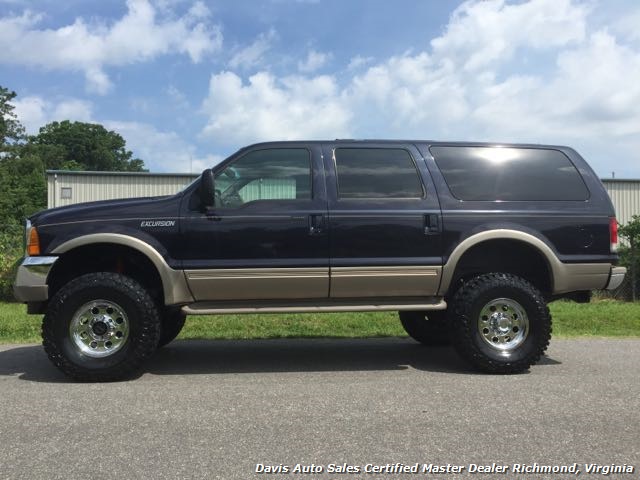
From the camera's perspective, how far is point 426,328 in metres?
6.73

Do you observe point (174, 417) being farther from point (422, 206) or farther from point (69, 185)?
point (69, 185)

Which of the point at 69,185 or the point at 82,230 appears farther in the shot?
the point at 69,185

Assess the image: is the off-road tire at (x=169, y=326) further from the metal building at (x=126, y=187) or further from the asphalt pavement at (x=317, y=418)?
the metal building at (x=126, y=187)

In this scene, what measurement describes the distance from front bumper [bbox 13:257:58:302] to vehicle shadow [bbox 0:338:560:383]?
79cm

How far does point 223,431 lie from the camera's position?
3812 mm

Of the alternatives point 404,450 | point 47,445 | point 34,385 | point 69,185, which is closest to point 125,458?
point 47,445

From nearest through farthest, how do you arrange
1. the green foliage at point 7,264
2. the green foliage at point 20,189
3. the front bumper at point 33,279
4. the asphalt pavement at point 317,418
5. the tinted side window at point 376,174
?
1. the asphalt pavement at point 317,418
2. the front bumper at point 33,279
3. the tinted side window at point 376,174
4. the green foliage at point 7,264
5. the green foliage at point 20,189

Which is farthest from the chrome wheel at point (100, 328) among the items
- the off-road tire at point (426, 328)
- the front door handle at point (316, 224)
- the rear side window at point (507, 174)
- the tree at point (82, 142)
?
the tree at point (82, 142)

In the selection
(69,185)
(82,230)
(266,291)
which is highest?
(69,185)

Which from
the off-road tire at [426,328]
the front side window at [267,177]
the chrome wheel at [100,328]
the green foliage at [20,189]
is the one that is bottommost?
the off-road tire at [426,328]

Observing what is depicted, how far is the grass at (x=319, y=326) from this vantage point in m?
7.77

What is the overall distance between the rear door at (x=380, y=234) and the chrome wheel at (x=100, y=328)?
6.36 feet

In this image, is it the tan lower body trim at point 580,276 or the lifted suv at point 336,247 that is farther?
the tan lower body trim at point 580,276

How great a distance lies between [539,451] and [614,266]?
288cm
